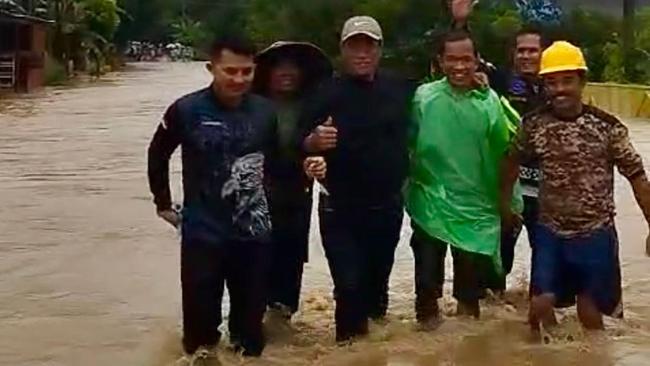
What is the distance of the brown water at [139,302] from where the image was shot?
7258 mm

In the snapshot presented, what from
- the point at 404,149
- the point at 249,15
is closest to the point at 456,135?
the point at 404,149

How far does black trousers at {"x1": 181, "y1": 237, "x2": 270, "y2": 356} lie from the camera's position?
640 centimetres

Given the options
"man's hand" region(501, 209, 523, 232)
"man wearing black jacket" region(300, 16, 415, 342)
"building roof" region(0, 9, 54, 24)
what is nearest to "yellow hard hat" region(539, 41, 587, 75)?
"man wearing black jacket" region(300, 16, 415, 342)

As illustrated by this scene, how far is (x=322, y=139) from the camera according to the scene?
6.76 metres

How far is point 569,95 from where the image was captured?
22.2 feet

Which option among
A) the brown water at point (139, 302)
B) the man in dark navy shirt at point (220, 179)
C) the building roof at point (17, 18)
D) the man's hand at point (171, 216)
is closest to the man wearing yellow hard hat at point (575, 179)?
the brown water at point (139, 302)

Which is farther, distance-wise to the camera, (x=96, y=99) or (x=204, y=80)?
(x=204, y=80)

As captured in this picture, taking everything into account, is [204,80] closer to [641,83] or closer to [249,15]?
[249,15]

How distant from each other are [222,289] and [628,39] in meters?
30.4

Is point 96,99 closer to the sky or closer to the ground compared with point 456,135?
closer to the ground

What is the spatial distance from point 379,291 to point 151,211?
261 inches

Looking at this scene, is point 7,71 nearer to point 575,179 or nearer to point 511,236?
point 511,236

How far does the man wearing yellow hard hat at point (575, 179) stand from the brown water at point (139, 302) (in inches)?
17.2

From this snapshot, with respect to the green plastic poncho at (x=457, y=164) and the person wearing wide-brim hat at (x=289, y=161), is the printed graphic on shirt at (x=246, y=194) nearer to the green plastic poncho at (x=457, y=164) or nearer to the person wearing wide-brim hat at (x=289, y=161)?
the person wearing wide-brim hat at (x=289, y=161)
